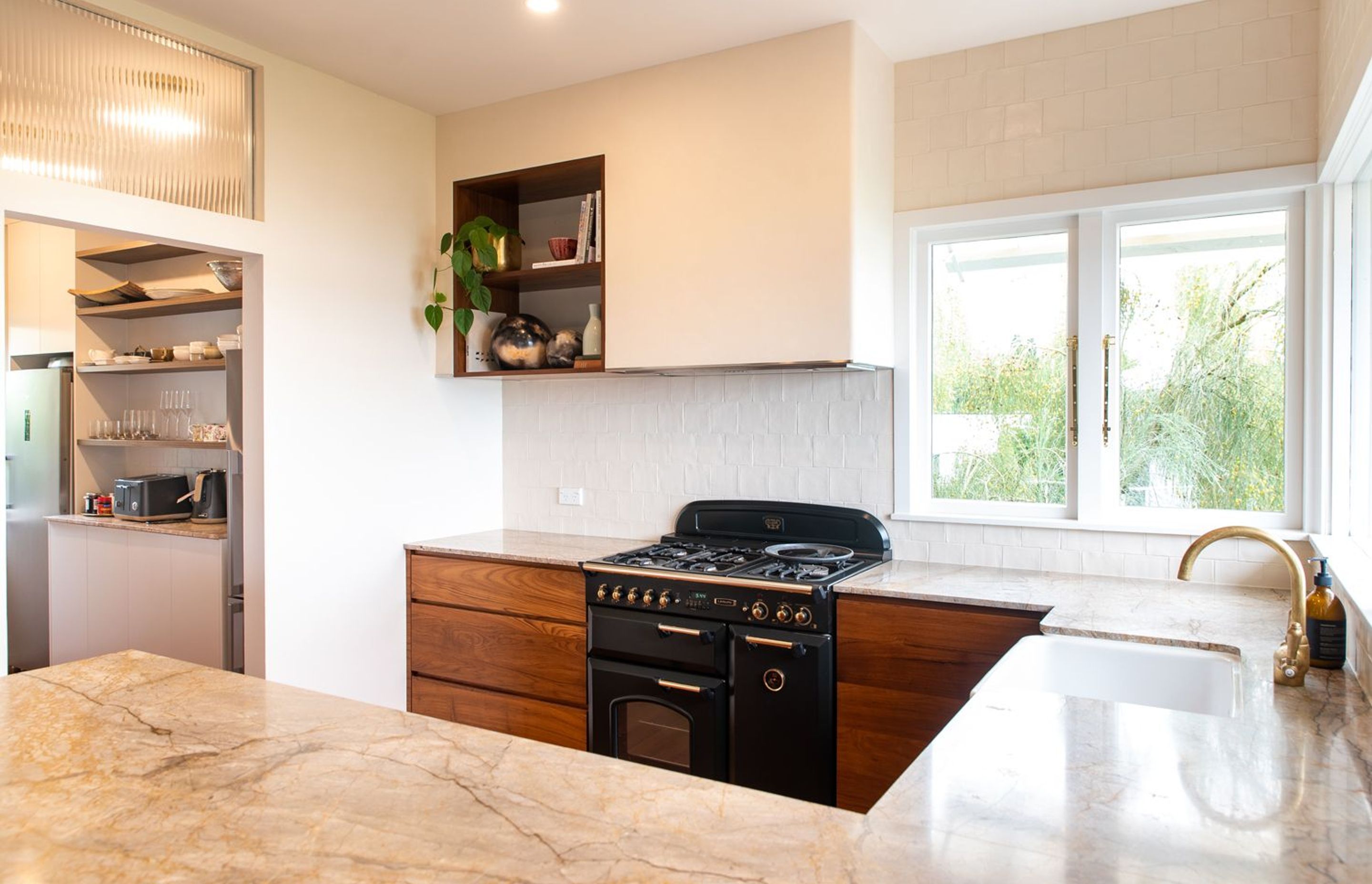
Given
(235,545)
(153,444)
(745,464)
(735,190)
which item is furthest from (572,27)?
(153,444)

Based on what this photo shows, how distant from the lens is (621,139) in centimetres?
329

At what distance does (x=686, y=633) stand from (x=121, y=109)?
238cm

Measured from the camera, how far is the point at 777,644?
2709mm

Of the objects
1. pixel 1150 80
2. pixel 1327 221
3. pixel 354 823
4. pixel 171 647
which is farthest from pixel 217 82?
pixel 1327 221

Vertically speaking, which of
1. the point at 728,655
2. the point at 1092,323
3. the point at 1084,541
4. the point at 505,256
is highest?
the point at 505,256

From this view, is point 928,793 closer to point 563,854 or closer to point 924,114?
point 563,854

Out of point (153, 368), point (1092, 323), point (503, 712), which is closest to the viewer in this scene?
point (1092, 323)

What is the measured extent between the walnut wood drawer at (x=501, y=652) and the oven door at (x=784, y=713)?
65 centimetres

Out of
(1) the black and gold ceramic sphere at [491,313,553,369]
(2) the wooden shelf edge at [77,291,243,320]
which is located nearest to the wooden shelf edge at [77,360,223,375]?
(2) the wooden shelf edge at [77,291,243,320]

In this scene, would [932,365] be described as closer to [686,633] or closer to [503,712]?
[686,633]

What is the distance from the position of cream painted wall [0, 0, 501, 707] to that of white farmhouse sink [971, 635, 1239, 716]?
2.39 m

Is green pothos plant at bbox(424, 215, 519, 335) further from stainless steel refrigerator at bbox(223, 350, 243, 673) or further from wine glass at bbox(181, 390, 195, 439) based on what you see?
wine glass at bbox(181, 390, 195, 439)

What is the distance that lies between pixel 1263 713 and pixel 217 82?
11.1 feet

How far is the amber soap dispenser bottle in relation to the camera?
1.84m
